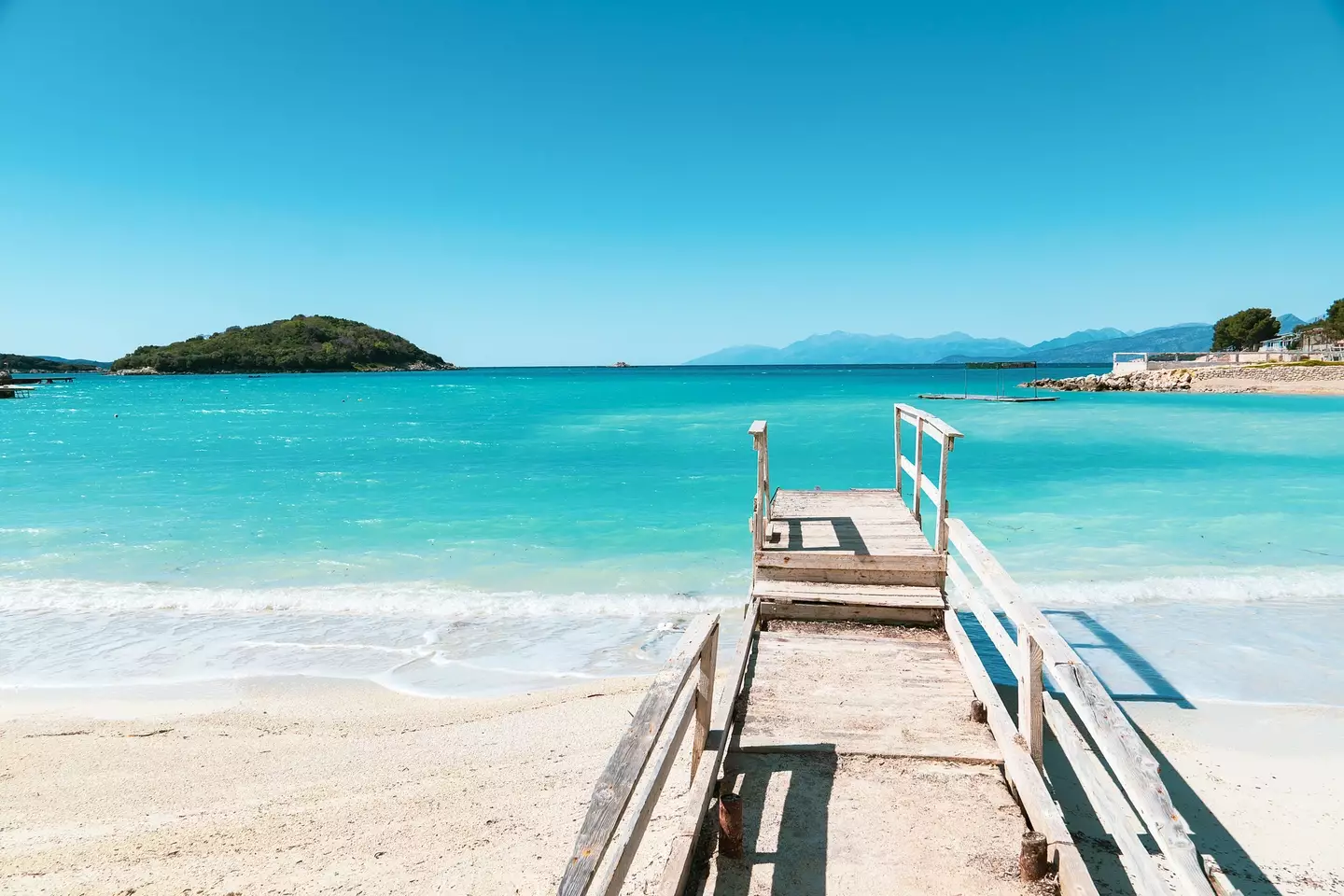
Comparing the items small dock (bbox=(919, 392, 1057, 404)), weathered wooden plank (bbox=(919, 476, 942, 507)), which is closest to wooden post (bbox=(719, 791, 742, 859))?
weathered wooden plank (bbox=(919, 476, 942, 507))

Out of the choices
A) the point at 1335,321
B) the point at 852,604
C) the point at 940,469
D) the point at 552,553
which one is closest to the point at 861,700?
the point at 852,604

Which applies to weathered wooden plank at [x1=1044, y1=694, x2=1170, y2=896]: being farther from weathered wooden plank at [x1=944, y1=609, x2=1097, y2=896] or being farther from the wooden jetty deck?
weathered wooden plank at [x1=944, y1=609, x2=1097, y2=896]

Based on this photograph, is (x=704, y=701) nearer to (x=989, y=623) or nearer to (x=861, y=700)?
(x=861, y=700)

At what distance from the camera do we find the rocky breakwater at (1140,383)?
55969mm

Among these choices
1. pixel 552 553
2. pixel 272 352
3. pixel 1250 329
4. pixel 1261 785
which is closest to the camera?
pixel 1261 785

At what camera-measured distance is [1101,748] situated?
8.31ft

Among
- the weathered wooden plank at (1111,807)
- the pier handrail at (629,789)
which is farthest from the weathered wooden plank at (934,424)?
the pier handrail at (629,789)

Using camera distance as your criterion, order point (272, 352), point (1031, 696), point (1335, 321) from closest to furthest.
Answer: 1. point (1031, 696)
2. point (1335, 321)
3. point (272, 352)

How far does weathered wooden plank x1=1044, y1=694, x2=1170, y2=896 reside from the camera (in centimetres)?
238

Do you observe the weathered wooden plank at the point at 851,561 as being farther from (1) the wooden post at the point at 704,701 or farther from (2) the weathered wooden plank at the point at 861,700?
(1) the wooden post at the point at 704,701

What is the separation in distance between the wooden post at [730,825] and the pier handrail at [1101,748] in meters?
1.45

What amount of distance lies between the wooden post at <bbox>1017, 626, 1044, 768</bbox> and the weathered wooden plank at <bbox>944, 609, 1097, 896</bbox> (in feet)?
0.22

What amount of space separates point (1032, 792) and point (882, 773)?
0.77 metres

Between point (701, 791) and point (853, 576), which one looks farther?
point (853, 576)
